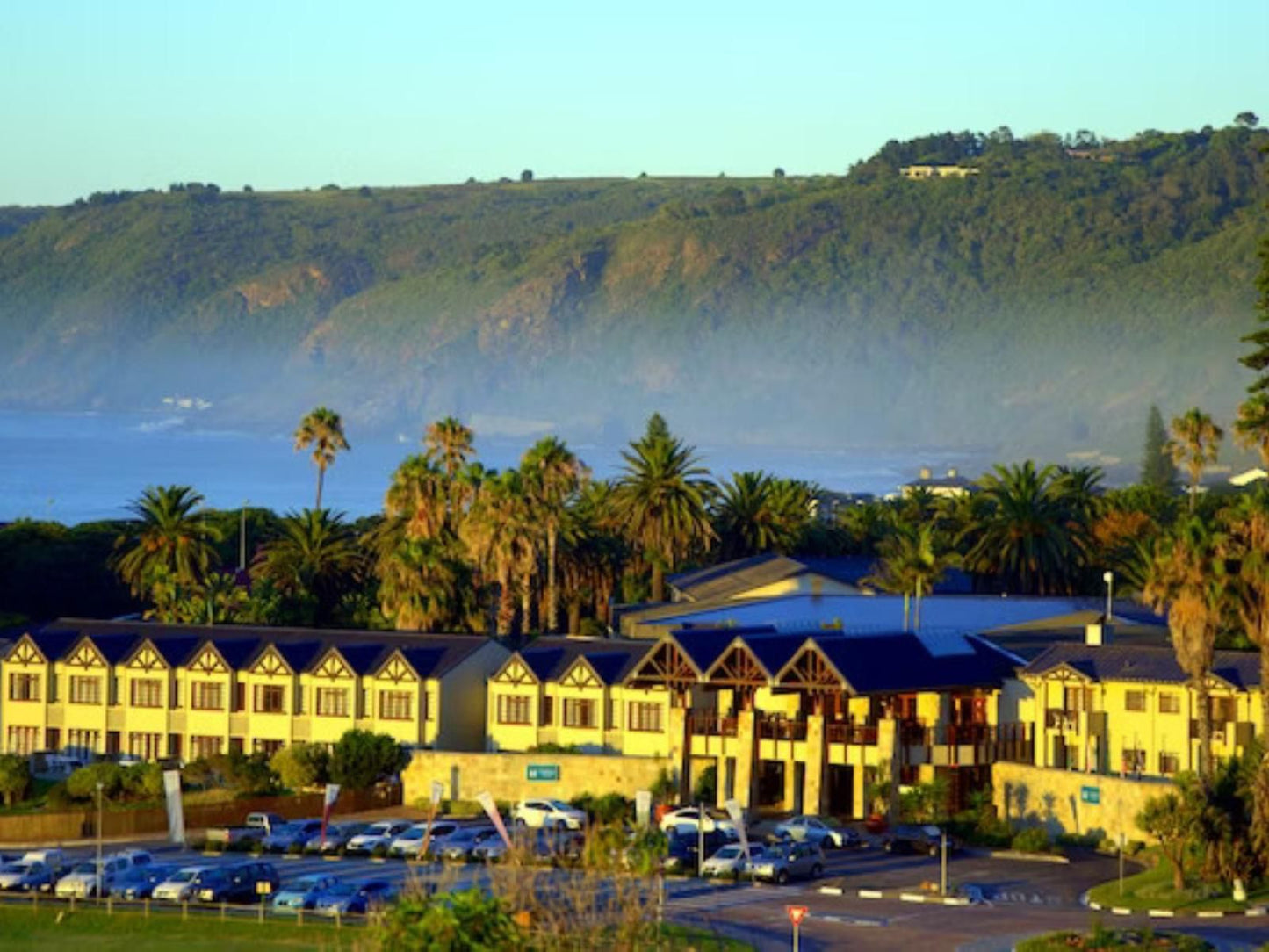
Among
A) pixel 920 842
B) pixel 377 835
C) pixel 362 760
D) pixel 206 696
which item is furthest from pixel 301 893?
pixel 206 696

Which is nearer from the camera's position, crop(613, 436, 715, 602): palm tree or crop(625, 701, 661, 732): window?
crop(625, 701, 661, 732): window

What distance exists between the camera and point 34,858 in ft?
259

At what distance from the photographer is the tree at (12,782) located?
9881cm

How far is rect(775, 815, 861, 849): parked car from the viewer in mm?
85688

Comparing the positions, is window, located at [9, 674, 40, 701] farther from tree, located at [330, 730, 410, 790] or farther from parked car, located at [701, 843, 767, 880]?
parked car, located at [701, 843, 767, 880]

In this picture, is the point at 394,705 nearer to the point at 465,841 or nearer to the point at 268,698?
the point at 268,698

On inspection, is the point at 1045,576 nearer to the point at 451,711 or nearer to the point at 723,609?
the point at 723,609

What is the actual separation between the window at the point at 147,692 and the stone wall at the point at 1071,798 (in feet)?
116

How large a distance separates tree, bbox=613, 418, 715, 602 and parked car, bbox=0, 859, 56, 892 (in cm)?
5912

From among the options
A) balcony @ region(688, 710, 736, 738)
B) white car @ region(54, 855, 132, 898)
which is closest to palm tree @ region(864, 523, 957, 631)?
balcony @ region(688, 710, 736, 738)

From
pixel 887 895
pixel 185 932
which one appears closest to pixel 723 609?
pixel 887 895

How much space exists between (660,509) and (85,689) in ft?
118

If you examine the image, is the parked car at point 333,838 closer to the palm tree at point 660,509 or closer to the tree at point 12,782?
the tree at point 12,782

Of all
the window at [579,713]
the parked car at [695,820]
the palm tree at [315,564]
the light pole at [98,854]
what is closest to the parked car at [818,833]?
the parked car at [695,820]
